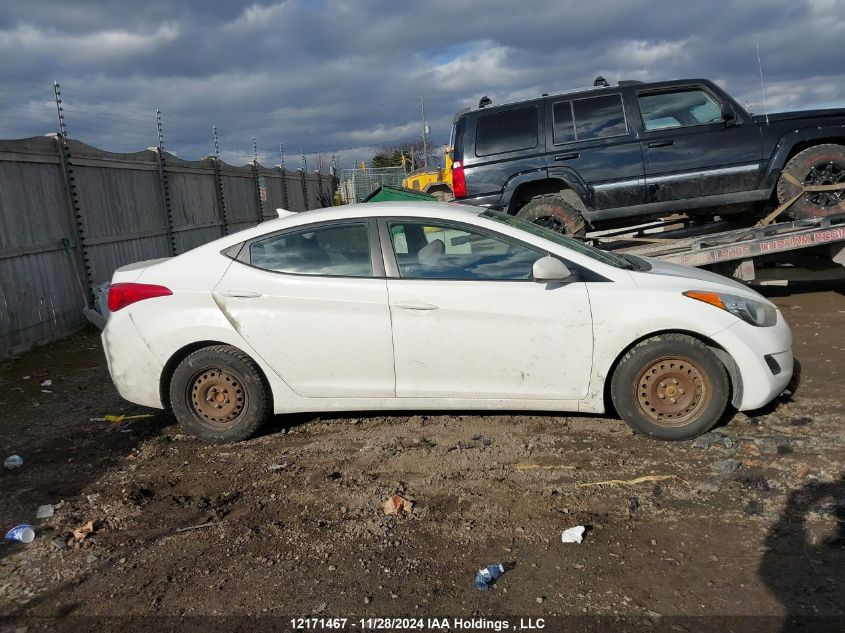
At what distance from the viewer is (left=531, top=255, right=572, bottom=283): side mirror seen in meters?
→ 4.21

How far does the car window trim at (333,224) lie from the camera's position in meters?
4.54

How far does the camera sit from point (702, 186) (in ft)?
24.4

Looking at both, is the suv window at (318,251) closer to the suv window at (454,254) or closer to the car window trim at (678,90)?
the suv window at (454,254)

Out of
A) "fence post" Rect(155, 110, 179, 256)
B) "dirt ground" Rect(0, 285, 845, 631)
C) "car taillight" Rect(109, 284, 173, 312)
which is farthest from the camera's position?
"fence post" Rect(155, 110, 179, 256)

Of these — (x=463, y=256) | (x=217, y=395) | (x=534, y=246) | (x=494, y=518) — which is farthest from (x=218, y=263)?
(x=494, y=518)

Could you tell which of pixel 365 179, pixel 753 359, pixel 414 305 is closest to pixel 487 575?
pixel 414 305

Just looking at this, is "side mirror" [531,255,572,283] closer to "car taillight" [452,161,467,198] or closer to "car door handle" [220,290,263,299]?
"car door handle" [220,290,263,299]

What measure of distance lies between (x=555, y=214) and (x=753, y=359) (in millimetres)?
3682

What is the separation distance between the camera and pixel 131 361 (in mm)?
4727

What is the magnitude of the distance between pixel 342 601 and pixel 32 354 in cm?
675

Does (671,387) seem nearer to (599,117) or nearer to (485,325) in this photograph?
(485,325)

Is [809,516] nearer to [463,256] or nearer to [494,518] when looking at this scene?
[494,518]

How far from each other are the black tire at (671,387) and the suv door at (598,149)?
12.0 feet

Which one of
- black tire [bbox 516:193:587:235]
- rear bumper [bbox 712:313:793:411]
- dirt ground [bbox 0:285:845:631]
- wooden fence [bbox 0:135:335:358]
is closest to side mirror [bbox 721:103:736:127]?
black tire [bbox 516:193:587:235]
